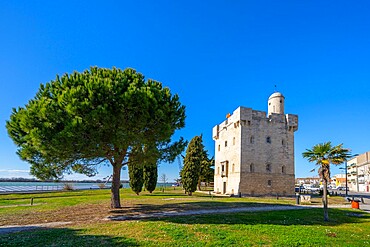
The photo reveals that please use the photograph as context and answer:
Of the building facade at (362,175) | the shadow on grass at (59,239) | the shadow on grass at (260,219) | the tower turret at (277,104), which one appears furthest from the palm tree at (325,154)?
the building facade at (362,175)

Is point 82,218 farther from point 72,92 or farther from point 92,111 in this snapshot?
point 72,92

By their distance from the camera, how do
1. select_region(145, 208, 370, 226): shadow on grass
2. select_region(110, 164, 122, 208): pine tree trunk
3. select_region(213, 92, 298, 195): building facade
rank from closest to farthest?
select_region(145, 208, 370, 226): shadow on grass
select_region(110, 164, 122, 208): pine tree trunk
select_region(213, 92, 298, 195): building facade

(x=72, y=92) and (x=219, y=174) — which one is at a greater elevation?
(x=72, y=92)

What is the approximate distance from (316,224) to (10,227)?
586 inches

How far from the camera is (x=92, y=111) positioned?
43.6 feet

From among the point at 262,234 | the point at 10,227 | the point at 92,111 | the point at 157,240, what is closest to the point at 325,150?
the point at 262,234

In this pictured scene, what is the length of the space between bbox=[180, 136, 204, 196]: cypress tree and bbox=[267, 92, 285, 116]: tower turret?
38.7 ft

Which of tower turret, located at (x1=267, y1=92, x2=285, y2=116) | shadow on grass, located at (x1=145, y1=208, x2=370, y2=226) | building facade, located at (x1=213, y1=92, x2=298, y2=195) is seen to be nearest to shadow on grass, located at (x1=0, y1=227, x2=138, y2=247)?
shadow on grass, located at (x1=145, y1=208, x2=370, y2=226)

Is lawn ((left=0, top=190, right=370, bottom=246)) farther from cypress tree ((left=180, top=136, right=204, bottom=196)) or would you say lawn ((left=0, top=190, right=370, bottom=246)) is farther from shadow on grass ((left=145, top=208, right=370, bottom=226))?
cypress tree ((left=180, top=136, right=204, bottom=196))

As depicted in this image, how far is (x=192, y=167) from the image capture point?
3500 centimetres

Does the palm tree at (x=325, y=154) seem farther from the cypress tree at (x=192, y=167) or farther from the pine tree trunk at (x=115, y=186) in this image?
the cypress tree at (x=192, y=167)

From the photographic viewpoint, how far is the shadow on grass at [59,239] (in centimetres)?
889

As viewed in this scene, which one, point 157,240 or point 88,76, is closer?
point 157,240

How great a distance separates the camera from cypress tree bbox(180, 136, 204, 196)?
34225 millimetres
